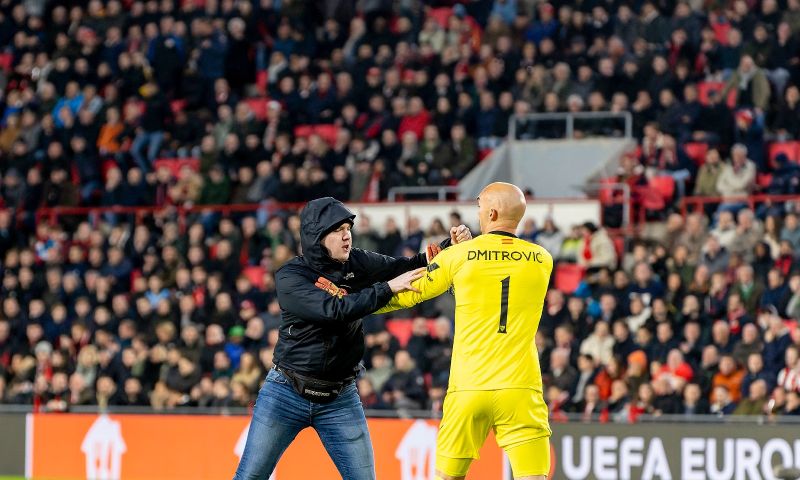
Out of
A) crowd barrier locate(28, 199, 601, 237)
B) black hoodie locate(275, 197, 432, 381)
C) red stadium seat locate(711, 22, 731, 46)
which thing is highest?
red stadium seat locate(711, 22, 731, 46)

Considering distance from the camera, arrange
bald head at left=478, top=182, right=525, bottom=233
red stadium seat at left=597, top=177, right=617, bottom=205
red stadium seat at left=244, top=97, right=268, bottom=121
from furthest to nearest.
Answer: red stadium seat at left=244, top=97, right=268, bottom=121
red stadium seat at left=597, top=177, right=617, bottom=205
bald head at left=478, top=182, right=525, bottom=233

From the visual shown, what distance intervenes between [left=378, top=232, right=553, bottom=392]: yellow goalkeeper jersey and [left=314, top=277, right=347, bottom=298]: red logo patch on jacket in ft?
2.26

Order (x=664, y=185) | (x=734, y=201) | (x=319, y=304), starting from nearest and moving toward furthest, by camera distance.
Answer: (x=319, y=304) < (x=734, y=201) < (x=664, y=185)

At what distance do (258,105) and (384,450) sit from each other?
33.4 ft

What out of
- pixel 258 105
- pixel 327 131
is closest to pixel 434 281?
pixel 327 131

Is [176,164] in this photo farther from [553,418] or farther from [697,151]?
[553,418]

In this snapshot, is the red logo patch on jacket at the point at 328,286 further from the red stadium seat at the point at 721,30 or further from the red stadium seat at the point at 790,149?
the red stadium seat at the point at 721,30

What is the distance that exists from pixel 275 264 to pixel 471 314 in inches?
514

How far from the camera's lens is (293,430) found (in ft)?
28.0

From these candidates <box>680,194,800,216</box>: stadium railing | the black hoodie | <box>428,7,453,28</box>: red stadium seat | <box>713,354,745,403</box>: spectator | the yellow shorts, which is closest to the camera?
the yellow shorts

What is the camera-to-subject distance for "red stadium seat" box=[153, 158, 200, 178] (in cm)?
2372

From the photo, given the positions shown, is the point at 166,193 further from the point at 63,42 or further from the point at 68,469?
the point at 68,469

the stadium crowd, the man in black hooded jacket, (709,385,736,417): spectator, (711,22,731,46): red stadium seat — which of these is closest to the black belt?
the man in black hooded jacket

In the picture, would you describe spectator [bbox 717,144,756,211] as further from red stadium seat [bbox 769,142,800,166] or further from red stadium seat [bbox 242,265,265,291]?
red stadium seat [bbox 242,265,265,291]
